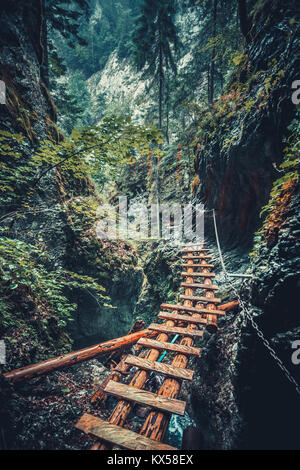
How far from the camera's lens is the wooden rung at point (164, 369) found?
8.15ft

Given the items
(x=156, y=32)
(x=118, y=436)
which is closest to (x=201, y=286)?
(x=118, y=436)

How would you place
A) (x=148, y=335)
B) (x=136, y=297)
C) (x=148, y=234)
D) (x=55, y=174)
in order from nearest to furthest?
(x=148, y=335) < (x=55, y=174) < (x=136, y=297) < (x=148, y=234)

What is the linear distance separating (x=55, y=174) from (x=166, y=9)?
13.8m

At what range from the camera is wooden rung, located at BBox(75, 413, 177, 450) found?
1795 mm

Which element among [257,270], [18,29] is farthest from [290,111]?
[18,29]

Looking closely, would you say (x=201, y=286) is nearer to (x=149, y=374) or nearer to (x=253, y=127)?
(x=149, y=374)

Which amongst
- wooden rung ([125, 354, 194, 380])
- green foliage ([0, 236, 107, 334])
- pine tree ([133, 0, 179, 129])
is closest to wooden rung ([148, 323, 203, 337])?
wooden rung ([125, 354, 194, 380])

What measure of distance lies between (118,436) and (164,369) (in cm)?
90

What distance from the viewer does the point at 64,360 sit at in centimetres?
296

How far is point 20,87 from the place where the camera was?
5.87 meters

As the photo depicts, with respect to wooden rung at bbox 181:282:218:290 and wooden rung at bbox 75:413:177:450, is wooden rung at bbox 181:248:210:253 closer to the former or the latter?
wooden rung at bbox 181:282:218:290
